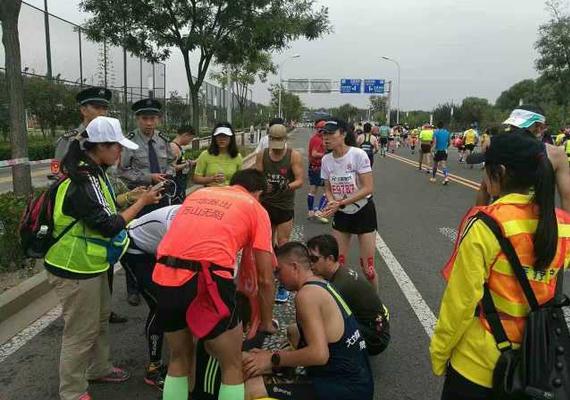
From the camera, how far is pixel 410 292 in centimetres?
511

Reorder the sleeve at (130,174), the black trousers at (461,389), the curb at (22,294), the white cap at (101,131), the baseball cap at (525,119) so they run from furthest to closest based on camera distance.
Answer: the sleeve at (130,174), the baseball cap at (525,119), the curb at (22,294), the white cap at (101,131), the black trousers at (461,389)

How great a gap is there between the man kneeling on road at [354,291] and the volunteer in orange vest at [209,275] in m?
0.68

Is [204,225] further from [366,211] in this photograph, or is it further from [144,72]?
[144,72]

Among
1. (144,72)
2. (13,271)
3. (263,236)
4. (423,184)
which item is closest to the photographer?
(263,236)

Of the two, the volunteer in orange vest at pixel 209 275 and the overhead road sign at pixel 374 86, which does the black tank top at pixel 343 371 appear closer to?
the volunteer in orange vest at pixel 209 275

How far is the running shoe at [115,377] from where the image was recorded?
133 inches

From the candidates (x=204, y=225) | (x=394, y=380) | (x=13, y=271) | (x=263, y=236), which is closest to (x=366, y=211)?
(x=394, y=380)

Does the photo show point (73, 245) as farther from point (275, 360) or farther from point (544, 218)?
point (544, 218)

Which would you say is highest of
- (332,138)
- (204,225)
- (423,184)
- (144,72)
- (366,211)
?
(144,72)

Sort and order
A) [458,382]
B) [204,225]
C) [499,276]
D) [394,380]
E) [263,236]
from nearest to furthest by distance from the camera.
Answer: [499,276]
[458,382]
[204,225]
[263,236]
[394,380]

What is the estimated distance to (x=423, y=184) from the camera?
559 inches

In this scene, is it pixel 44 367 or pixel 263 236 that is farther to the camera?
pixel 44 367

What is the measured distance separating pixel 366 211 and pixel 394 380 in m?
1.54

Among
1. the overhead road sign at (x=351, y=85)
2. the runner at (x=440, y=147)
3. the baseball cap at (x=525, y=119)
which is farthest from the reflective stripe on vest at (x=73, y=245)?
the overhead road sign at (x=351, y=85)
